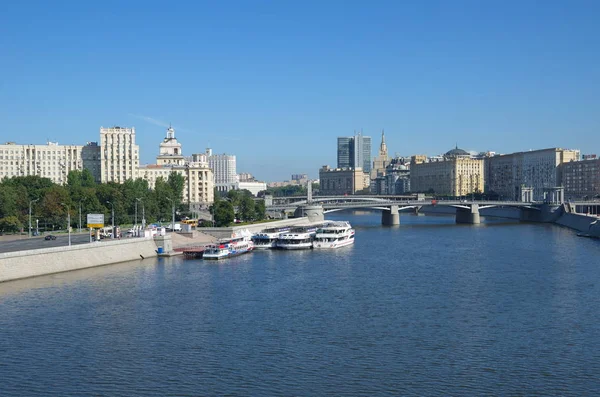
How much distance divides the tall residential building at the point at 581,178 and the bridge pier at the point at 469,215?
39517 millimetres

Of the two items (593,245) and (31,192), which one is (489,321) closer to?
(593,245)

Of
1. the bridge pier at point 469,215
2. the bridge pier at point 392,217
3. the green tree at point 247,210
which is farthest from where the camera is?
the bridge pier at point 469,215

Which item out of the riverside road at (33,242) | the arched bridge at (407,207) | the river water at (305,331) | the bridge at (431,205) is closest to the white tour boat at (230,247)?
the river water at (305,331)

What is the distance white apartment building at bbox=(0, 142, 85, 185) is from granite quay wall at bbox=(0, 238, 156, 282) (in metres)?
57.9

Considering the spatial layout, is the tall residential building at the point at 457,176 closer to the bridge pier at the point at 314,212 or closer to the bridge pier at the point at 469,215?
the bridge pier at the point at 469,215

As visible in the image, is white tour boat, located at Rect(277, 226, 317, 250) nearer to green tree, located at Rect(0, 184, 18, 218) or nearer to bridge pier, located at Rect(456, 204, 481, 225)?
green tree, located at Rect(0, 184, 18, 218)

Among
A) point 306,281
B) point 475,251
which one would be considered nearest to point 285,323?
point 306,281

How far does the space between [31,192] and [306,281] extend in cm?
3887

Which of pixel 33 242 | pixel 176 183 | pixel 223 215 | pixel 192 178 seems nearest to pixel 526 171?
pixel 192 178

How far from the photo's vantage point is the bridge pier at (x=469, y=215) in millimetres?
88775

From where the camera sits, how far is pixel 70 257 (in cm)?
3962

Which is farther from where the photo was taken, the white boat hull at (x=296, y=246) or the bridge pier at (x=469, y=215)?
the bridge pier at (x=469, y=215)

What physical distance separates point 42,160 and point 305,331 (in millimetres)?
85050

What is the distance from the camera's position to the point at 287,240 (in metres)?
55.6
